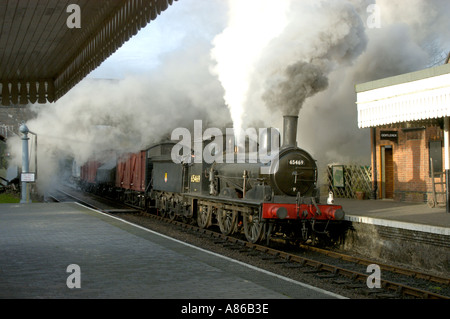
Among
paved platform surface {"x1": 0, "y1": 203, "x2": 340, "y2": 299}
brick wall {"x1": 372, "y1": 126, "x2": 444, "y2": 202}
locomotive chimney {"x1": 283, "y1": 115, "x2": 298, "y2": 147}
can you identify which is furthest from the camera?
brick wall {"x1": 372, "y1": 126, "x2": 444, "y2": 202}

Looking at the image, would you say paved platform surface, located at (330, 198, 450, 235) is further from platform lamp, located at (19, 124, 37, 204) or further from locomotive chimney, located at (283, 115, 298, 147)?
platform lamp, located at (19, 124, 37, 204)

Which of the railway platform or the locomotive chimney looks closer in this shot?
the railway platform

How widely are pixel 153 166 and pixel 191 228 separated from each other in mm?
4502

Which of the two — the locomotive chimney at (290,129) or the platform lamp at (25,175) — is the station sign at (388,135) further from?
the platform lamp at (25,175)

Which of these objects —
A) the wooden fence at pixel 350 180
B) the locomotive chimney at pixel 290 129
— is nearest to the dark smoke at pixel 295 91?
the locomotive chimney at pixel 290 129

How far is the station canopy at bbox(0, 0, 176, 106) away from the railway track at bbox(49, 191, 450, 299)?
4774 mm

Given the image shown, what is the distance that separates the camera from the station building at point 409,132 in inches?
448

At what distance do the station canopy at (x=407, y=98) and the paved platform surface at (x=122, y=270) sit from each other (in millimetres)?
6515

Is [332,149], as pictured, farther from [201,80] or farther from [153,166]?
[153,166]

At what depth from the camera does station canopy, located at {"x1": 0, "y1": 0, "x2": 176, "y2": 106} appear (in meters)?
6.49

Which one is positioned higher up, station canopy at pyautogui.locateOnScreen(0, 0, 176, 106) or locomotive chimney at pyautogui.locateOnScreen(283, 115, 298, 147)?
station canopy at pyautogui.locateOnScreen(0, 0, 176, 106)

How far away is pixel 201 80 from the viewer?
25.0 m

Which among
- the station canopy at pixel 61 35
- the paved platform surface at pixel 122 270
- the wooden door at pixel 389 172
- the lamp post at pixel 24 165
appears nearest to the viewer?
the paved platform surface at pixel 122 270

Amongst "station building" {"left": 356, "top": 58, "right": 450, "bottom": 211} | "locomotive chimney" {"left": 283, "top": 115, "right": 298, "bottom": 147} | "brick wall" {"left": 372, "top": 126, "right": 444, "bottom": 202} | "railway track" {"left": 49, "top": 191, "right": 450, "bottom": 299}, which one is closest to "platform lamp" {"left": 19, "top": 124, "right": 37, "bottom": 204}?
"railway track" {"left": 49, "top": 191, "right": 450, "bottom": 299}
